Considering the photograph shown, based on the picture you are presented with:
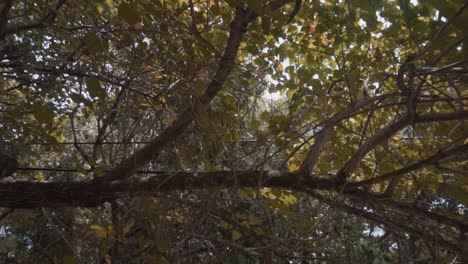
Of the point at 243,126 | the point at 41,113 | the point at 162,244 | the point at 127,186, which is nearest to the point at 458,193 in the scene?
the point at 243,126

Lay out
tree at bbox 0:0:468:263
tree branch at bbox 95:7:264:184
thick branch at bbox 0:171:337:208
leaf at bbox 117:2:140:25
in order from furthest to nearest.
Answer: tree branch at bbox 95:7:264:184 → thick branch at bbox 0:171:337:208 → tree at bbox 0:0:468:263 → leaf at bbox 117:2:140:25

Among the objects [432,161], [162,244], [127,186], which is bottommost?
[162,244]

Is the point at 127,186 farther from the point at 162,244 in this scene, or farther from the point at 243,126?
the point at 243,126

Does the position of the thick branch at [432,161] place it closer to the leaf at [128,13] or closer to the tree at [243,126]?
the tree at [243,126]

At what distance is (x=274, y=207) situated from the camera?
8.20 ft

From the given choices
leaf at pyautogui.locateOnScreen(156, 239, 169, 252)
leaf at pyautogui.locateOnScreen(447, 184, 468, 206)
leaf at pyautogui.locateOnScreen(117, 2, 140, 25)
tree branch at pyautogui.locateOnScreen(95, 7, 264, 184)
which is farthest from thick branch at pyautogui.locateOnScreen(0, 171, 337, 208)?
leaf at pyautogui.locateOnScreen(117, 2, 140, 25)

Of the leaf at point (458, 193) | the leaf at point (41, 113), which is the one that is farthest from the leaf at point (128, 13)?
the leaf at point (458, 193)

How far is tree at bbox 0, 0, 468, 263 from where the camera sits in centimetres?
198

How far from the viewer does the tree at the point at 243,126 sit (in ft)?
6.51

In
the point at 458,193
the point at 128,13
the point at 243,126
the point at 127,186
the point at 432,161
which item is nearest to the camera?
the point at 128,13

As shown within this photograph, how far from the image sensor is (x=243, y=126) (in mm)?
2859

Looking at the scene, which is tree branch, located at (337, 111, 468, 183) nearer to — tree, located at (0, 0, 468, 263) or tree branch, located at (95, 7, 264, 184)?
tree, located at (0, 0, 468, 263)

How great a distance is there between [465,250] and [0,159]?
2566 mm

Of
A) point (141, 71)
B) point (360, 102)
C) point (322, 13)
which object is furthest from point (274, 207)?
point (322, 13)
